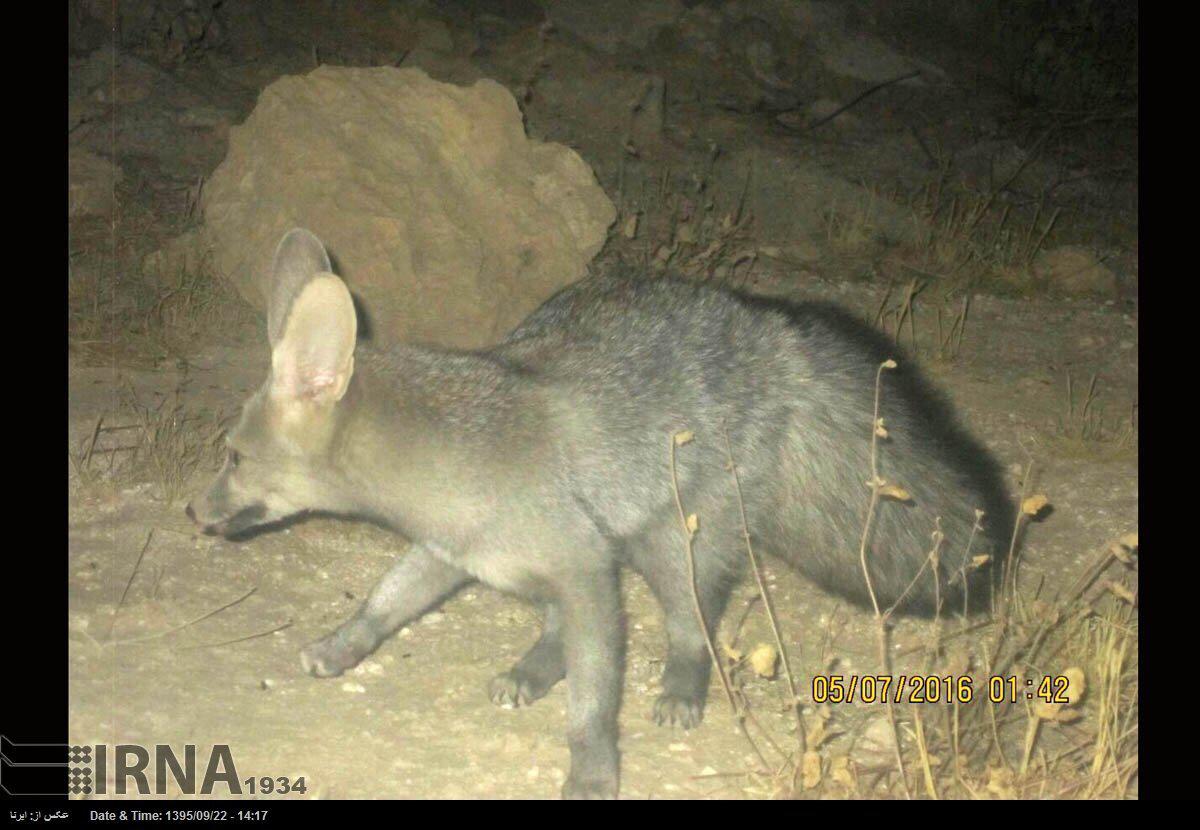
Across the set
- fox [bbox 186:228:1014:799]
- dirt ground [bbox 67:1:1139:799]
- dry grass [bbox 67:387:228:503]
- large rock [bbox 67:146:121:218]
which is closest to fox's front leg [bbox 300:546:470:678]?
fox [bbox 186:228:1014:799]

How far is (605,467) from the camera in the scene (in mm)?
4438

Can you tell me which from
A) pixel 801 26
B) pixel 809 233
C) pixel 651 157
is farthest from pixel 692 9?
pixel 809 233

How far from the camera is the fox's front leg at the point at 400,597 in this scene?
15.5 ft

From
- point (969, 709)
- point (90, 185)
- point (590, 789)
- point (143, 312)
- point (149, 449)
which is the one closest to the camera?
point (590, 789)

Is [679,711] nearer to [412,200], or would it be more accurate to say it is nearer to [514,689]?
[514,689]

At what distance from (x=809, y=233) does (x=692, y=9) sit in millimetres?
3656

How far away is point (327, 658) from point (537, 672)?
2.38 ft

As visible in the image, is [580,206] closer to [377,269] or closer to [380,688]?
[377,269]

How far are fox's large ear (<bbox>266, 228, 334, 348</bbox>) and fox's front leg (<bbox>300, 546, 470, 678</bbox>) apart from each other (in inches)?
37.4

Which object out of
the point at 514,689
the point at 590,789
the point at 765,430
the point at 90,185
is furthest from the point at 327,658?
the point at 90,185

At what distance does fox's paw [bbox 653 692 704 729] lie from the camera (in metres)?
4.55

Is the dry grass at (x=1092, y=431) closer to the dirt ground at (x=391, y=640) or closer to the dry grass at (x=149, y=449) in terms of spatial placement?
the dirt ground at (x=391, y=640)

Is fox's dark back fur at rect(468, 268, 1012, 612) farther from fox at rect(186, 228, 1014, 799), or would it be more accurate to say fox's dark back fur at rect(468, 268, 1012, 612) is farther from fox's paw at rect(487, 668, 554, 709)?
fox's paw at rect(487, 668, 554, 709)

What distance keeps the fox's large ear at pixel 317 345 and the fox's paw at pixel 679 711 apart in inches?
60.4
